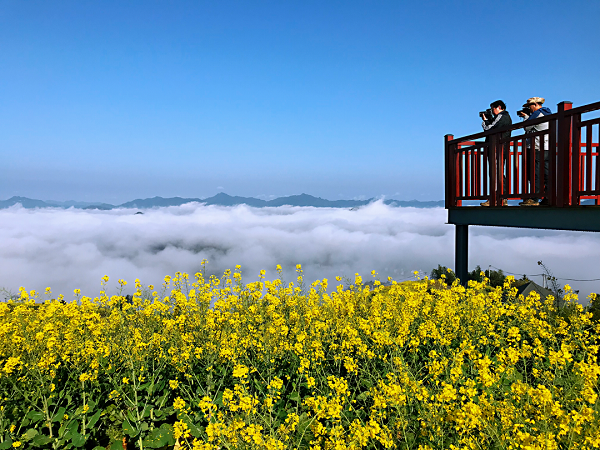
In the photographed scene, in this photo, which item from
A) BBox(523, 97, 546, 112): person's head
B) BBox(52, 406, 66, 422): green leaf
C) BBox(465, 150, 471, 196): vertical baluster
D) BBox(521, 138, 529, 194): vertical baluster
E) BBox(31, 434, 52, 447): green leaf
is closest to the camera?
BBox(31, 434, 52, 447): green leaf

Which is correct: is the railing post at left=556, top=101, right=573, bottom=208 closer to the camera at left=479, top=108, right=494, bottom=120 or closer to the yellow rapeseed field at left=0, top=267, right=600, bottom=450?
the yellow rapeseed field at left=0, top=267, right=600, bottom=450

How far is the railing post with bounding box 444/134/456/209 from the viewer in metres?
9.30

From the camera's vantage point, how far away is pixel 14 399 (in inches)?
170

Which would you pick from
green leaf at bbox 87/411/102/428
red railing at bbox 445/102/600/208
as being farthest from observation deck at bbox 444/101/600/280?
green leaf at bbox 87/411/102/428

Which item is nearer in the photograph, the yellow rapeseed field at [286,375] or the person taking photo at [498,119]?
the yellow rapeseed field at [286,375]

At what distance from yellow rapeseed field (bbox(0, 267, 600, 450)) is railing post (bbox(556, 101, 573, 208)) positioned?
1.65 meters

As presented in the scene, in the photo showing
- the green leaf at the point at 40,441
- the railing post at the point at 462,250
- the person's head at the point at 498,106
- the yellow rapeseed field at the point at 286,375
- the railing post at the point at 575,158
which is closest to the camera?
the yellow rapeseed field at the point at 286,375

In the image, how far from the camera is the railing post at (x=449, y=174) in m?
9.30

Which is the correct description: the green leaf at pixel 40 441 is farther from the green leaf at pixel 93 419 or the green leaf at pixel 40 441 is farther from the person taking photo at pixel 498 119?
the person taking photo at pixel 498 119

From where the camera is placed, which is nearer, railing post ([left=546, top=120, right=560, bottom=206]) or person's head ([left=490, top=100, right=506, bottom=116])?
railing post ([left=546, top=120, right=560, bottom=206])

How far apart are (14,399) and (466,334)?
4.99m

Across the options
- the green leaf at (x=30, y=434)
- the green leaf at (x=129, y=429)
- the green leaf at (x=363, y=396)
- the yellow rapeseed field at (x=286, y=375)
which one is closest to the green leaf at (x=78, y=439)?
the yellow rapeseed field at (x=286, y=375)

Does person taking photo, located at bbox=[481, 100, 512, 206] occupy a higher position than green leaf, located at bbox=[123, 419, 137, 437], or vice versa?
person taking photo, located at bbox=[481, 100, 512, 206]

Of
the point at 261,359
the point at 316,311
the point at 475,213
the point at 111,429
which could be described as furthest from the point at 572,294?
the point at 111,429
